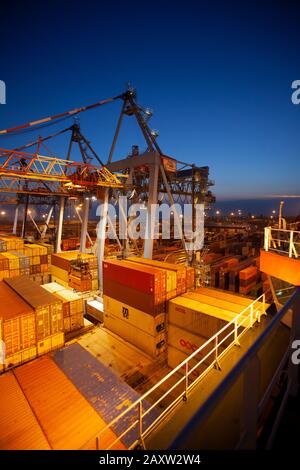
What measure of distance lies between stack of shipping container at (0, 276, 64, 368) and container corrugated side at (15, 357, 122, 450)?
1495 millimetres

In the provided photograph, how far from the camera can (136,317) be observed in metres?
13.6

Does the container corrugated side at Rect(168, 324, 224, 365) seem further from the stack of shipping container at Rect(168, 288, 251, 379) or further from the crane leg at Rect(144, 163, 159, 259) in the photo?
the crane leg at Rect(144, 163, 159, 259)

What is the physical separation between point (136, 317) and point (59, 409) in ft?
22.2

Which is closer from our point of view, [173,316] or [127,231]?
[173,316]

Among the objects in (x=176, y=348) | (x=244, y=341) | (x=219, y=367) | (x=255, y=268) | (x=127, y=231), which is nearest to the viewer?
(x=219, y=367)

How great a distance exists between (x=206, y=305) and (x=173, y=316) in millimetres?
2113

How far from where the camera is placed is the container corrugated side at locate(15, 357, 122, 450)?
20.6 ft

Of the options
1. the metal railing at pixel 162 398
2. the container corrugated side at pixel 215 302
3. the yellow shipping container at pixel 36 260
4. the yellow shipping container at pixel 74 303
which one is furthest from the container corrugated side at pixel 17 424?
the yellow shipping container at pixel 36 260

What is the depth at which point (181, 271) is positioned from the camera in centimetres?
1404

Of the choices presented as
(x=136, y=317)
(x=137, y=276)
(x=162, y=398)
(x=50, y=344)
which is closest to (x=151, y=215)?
(x=137, y=276)

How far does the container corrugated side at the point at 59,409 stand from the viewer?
6.29 metres

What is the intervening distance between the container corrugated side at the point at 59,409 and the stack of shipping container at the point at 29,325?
1.49 meters
